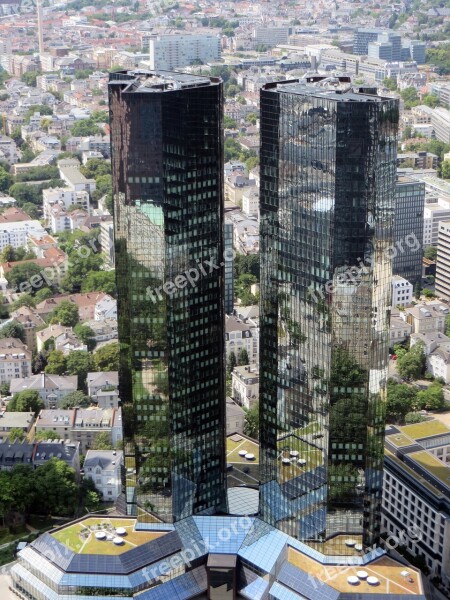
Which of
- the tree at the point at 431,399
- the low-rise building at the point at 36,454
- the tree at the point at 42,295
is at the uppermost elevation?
the tree at the point at 42,295

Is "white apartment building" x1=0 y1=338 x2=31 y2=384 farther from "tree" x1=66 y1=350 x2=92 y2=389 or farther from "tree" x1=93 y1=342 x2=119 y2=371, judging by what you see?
"tree" x1=93 y1=342 x2=119 y2=371

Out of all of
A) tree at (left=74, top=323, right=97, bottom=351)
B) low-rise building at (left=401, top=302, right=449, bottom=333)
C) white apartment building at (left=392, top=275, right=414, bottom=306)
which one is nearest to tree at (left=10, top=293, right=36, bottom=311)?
tree at (left=74, top=323, right=97, bottom=351)

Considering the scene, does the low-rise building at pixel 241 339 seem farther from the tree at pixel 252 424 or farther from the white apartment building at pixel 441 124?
the white apartment building at pixel 441 124

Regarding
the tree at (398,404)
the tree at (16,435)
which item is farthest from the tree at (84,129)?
the tree at (398,404)

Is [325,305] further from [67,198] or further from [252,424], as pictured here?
[67,198]

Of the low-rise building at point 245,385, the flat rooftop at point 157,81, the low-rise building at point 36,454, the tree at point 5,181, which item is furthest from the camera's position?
the tree at point 5,181

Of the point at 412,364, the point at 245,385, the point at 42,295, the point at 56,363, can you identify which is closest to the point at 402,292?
the point at 412,364
